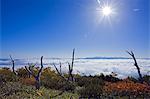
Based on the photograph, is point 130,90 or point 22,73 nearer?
point 130,90

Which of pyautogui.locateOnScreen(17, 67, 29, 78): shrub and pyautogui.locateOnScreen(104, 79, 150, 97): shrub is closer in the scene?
pyautogui.locateOnScreen(104, 79, 150, 97): shrub

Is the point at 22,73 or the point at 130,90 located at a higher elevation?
the point at 22,73

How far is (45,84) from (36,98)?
28.6 feet

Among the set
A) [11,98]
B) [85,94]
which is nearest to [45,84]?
[85,94]

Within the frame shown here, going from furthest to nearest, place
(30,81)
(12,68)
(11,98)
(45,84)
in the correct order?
(12,68)
(30,81)
(45,84)
(11,98)

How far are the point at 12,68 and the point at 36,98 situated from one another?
1949cm

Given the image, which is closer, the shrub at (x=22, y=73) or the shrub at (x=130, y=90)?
the shrub at (x=130, y=90)

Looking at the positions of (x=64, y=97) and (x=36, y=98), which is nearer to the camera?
(x=36, y=98)

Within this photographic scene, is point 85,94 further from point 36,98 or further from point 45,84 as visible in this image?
point 45,84

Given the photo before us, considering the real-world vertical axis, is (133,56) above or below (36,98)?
above

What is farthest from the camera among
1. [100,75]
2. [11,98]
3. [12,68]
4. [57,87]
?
[12,68]

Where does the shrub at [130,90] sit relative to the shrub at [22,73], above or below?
below

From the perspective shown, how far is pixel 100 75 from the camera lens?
30516mm

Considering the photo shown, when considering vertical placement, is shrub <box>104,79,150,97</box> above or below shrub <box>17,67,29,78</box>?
below
